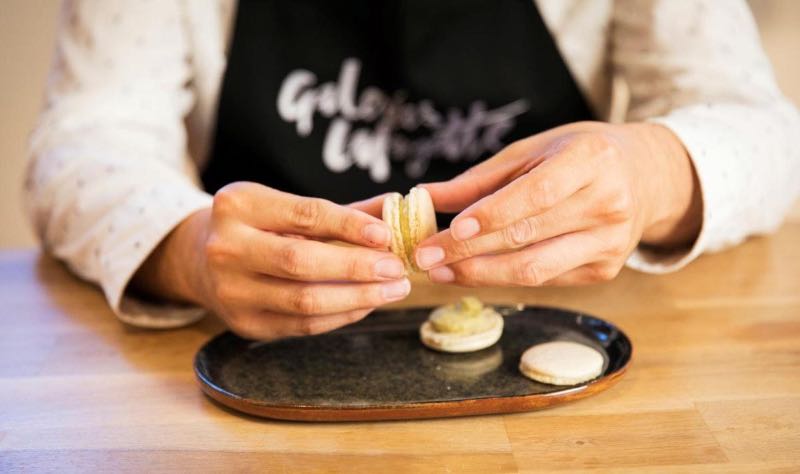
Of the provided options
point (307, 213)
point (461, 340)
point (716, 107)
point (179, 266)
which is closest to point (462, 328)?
point (461, 340)

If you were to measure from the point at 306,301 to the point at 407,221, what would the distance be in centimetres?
13

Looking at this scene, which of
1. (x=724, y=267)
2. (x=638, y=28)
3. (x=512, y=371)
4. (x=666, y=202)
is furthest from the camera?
(x=638, y=28)

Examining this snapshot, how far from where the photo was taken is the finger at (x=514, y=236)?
2.48 ft

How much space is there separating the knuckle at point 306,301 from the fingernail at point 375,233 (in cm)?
9

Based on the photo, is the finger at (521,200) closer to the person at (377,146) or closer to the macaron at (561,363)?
the person at (377,146)

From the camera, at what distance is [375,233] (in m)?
0.74

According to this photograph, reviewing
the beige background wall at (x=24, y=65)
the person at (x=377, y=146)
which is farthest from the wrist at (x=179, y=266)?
the beige background wall at (x=24, y=65)

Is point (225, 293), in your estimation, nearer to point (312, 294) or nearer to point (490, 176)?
point (312, 294)

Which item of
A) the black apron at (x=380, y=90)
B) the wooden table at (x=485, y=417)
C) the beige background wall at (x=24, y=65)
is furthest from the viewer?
the beige background wall at (x=24, y=65)

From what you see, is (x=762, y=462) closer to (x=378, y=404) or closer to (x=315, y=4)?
(x=378, y=404)

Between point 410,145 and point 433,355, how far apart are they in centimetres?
55

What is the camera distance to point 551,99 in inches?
51.6

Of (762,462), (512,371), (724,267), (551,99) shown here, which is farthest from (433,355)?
(551,99)

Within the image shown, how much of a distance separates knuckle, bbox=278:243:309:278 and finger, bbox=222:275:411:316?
0.03 m
